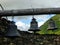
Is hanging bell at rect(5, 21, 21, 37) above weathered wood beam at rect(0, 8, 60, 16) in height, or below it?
below

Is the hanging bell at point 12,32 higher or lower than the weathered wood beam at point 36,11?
lower

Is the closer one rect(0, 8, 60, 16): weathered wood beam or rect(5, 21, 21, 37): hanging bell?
rect(5, 21, 21, 37): hanging bell

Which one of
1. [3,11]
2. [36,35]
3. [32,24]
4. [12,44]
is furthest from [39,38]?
[3,11]

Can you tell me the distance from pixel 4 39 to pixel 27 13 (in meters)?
2.61

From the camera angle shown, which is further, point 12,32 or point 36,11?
point 36,11

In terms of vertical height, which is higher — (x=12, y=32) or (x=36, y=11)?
(x=36, y=11)

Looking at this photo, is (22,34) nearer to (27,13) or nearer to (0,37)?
(0,37)

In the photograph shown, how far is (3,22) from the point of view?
458 inches

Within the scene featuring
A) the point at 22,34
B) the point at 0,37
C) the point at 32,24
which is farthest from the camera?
the point at 22,34

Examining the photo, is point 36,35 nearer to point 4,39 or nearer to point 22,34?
point 22,34

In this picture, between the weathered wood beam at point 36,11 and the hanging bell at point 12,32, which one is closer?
the hanging bell at point 12,32

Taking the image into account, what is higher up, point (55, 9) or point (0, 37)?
point (55, 9)

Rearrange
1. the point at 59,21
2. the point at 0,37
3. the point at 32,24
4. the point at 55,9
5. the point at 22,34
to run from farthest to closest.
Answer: the point at 59,21, the point at 22,34, the point at 0,37, the point at 32,24, the point at 55,9

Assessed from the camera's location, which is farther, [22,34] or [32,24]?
[22,34]
